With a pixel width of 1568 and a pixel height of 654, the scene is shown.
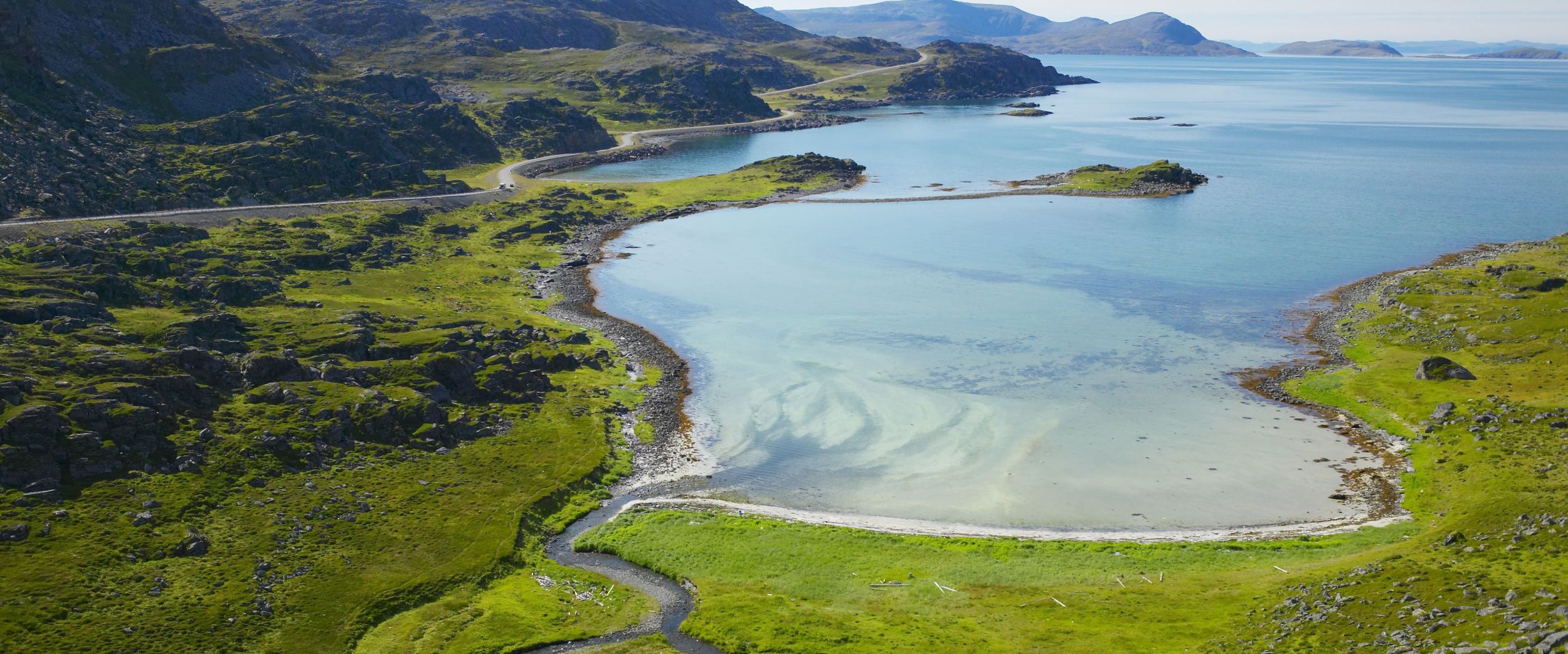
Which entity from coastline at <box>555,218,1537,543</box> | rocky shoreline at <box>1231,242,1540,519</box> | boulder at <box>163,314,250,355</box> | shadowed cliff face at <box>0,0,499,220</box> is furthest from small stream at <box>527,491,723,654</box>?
shadowed cliff face at <box>0,0,499,220</box>

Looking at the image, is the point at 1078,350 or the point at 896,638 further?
the point at 1078,350

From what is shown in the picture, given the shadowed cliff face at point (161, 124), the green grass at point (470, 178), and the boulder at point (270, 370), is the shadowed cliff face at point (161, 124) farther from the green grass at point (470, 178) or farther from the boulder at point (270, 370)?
the boulder at point (270, 370)

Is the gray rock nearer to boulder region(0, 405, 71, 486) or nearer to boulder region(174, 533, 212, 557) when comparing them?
boulder region(174, 533, 212, 557)

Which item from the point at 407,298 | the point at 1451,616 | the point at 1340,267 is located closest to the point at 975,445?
the point at 1451,616

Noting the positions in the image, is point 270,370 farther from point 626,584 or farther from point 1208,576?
point 1208,576

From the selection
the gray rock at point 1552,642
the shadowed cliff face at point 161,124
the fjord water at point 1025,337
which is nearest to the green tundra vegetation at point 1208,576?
the gray rock at point 1552,642

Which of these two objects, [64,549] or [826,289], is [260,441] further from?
[826,289]
